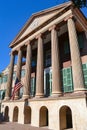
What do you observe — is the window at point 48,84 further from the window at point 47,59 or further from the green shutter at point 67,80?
the green shutter at point 67,80

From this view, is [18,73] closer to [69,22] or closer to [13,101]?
[13,101]

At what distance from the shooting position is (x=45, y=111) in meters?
15.5

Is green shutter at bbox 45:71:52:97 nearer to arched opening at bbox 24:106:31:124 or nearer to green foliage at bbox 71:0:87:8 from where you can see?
arched opening at bbox 24:106:31:124

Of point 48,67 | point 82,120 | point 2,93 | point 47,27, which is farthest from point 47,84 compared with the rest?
point 2,93

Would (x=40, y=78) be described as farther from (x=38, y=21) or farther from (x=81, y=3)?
(x=81, y=3)

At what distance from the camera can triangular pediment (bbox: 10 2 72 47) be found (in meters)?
17.8

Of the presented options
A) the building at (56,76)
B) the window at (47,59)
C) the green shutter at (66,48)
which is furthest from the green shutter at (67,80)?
the window at (47,59)

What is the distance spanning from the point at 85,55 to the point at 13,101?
11.5 metres

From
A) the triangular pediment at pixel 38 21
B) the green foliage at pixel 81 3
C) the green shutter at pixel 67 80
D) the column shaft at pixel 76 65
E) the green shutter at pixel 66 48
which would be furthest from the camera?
the green shutter at pixel 66 48

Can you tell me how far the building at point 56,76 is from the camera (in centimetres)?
1248

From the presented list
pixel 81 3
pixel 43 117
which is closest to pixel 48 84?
pixel 43 117

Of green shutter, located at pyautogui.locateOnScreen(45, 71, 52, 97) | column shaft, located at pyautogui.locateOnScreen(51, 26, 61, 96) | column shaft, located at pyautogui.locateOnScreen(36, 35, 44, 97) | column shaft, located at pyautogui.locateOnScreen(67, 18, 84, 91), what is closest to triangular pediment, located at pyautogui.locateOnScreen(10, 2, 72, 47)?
column shaft, located at pyautogui.locateOnScreen(51, 26, 61, 96)

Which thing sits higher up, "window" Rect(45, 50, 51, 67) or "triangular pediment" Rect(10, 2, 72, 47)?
"triangular pediment" Rect(10, 2, 72, 47)

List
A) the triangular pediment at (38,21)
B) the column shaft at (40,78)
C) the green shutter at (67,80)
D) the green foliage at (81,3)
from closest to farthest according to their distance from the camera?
the green foliage at (81,3)
the column shaft at (40,78)
the green shutter at (67,80)
the triangular pediment at (38,21)
